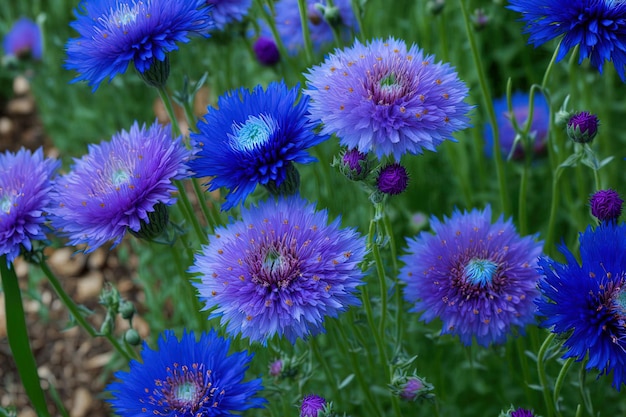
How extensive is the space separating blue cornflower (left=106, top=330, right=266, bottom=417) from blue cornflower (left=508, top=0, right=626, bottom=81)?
30.0 inches

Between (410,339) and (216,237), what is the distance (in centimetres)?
79

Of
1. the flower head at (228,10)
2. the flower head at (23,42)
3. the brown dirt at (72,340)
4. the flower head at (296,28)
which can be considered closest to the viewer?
the flower head at (228,10)

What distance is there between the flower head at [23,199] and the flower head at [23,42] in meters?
1.54

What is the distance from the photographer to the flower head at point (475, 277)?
1.33 metres

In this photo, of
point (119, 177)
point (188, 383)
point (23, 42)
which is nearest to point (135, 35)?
point (119, 177)

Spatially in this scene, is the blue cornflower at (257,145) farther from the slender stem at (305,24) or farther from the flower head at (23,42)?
the flower head at (23,42)

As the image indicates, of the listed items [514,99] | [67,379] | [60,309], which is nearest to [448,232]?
[514,99]

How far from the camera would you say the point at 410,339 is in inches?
73.3

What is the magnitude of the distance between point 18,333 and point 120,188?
0.36 m

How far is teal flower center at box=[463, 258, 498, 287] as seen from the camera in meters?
1.30

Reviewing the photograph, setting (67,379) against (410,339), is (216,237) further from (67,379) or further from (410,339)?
(67,379)

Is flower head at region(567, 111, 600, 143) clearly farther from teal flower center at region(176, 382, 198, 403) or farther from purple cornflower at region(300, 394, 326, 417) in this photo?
teal flower center at region(176, 382, 198, 403)

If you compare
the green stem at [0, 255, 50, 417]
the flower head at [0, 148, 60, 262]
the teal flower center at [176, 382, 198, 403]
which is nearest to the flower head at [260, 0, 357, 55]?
the flower head at [0, 148, 60, 262]

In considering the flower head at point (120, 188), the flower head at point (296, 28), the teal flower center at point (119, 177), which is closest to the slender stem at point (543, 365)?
the flower head at point (120, 188)
